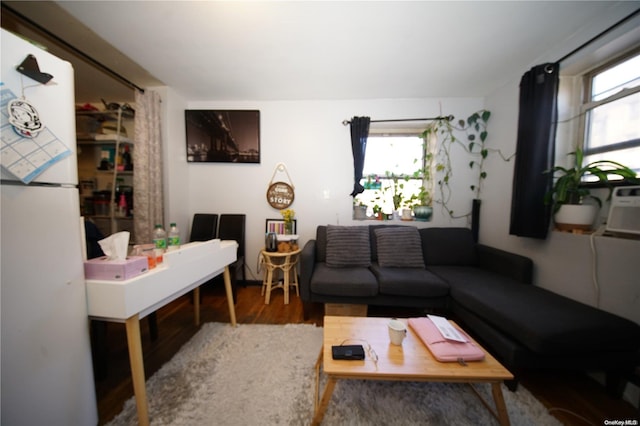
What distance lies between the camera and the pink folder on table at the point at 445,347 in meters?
0.95

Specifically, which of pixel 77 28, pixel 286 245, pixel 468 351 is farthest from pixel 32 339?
pixel 77 28

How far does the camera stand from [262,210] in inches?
103

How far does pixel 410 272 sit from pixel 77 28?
11.3ft

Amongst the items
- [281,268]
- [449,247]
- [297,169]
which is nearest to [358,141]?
[297,169]

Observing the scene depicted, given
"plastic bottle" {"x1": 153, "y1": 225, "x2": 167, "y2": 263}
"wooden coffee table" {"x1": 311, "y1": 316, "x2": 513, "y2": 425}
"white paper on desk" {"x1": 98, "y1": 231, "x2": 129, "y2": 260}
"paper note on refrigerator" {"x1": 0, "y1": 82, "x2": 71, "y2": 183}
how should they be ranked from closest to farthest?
"paper note on refrigerator" {"x1": 0, "y1": 82, "x2": 71, "y2": 183}
"wooden coffee table" {"x1": 311, "y1": 316, "x2": 513, "y2": 425}
"white paper on desk" {"x1": 98, "y1": 231, "x2": 129, "y2": 260}
"plastic bottle" {"x1": 153, "y1": 225, "x2": 167, "y2": 263}

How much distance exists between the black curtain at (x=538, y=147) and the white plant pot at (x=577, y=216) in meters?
0.11

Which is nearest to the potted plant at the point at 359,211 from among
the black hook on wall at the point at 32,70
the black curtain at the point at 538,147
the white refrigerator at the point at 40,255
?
the black curtain at the point at 538,147

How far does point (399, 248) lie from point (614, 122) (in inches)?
70.3

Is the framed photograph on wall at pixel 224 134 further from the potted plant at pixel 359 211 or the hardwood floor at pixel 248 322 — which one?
the hardwood floor at pixel 248 322

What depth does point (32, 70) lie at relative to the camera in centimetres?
72

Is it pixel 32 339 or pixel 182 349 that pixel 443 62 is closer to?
pixel 32 339

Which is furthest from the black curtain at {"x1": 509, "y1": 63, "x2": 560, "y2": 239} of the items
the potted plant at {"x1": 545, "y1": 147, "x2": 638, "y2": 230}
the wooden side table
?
the wooden side table

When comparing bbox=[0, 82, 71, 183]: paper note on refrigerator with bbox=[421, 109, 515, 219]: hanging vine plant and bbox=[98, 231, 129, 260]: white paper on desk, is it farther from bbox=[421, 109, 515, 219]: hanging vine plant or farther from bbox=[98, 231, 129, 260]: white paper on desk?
bbox=[421, 109, 515, 219]: hanging vine plant

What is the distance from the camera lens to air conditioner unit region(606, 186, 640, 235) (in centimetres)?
118
